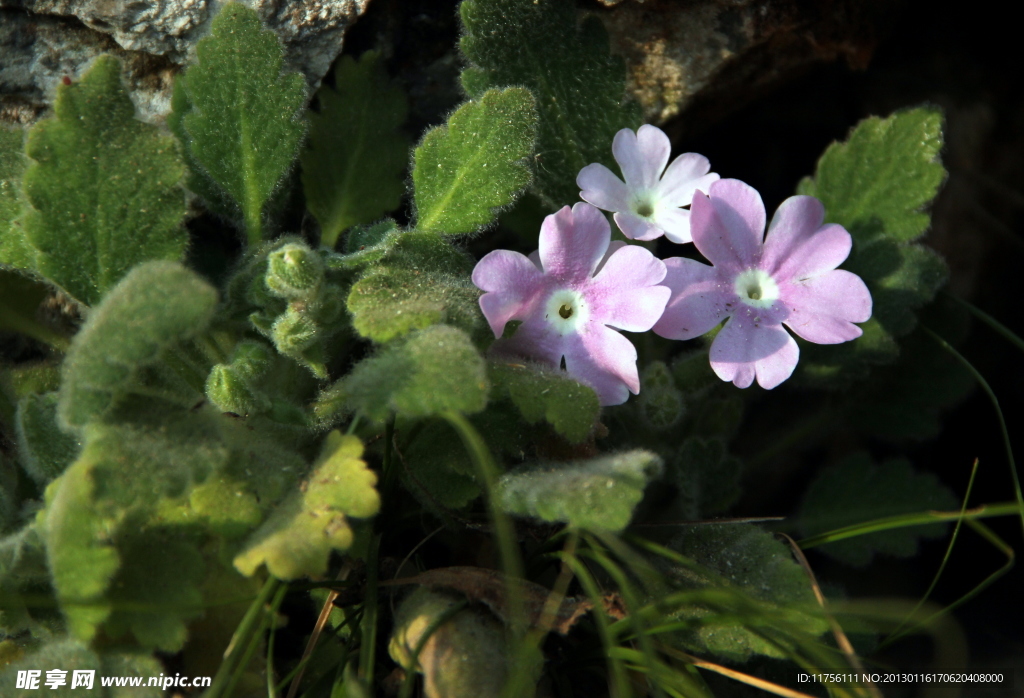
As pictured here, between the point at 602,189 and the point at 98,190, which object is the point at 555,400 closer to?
the point at 602,189

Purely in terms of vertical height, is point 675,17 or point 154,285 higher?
point 154,285

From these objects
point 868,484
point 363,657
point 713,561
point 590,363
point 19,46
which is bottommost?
point 868,484

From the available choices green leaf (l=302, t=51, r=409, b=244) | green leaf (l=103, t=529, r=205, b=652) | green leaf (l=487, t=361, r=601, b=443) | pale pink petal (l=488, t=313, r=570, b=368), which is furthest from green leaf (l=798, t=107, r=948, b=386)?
green leaf (l=103, t=529, r=205, b=652)

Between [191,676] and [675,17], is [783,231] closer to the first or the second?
[675,17]

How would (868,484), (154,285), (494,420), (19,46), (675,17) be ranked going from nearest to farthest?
(154,285) → (494,420) → (19,46) → (675,17) → (868,484)

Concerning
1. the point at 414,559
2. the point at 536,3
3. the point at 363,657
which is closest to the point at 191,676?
the point at 363,657

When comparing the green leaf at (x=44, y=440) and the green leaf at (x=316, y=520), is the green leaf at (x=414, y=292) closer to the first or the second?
the green leaf at (x=316, y=520)

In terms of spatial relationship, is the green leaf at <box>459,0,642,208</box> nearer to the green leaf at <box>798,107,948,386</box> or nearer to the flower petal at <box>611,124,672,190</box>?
the flower petal at <box>611,124,672,190</box>
